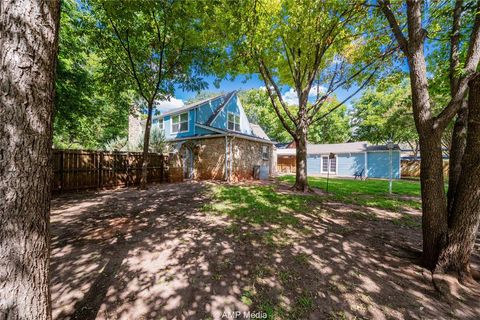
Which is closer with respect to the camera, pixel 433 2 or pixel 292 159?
pixel 433 2

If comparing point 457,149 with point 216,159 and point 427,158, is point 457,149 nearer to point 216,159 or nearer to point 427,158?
point 427,158

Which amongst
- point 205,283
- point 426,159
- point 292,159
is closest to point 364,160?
point 292,159

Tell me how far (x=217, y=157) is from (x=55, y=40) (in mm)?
11581

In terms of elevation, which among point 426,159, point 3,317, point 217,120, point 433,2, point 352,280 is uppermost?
point 433,2

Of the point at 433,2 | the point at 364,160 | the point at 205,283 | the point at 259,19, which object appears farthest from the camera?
the point at 364,160

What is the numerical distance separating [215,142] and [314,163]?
49.7 feet

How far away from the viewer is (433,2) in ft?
17.6

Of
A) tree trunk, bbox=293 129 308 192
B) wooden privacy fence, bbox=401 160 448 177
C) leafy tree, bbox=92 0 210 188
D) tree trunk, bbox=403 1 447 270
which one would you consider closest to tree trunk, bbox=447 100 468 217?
tree trunk, bbox=403 1 447 270

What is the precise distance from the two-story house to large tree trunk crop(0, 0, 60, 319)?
1097cm

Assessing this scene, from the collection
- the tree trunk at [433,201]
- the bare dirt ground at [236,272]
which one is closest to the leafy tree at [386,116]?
the tree trunk at [433,201]

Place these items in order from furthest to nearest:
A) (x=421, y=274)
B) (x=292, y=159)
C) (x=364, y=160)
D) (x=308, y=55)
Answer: (x=292, y=159) < (x=364, y=160) < (x=308, y=55) < (x=421, y=274)

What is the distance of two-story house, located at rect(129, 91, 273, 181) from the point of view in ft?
42.3

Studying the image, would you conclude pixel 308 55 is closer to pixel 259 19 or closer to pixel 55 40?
pixel 259 19

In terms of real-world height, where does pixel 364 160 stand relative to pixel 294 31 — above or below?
below
